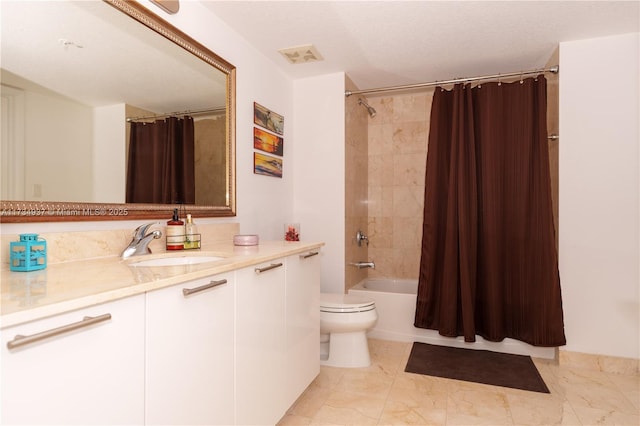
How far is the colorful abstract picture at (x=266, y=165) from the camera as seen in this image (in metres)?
2.55

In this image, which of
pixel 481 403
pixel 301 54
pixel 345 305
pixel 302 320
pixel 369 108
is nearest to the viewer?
pixel 302 320

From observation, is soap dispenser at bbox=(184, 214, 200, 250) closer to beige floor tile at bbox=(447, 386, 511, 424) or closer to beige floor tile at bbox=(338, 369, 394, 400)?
beige floor tile at bbox=(338, 369, 394, 400)

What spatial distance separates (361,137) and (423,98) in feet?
2.42

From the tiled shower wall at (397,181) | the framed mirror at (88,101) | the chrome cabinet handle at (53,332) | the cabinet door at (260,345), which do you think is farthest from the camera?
the tiled shower wall at (397,181)

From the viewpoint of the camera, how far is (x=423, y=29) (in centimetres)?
230

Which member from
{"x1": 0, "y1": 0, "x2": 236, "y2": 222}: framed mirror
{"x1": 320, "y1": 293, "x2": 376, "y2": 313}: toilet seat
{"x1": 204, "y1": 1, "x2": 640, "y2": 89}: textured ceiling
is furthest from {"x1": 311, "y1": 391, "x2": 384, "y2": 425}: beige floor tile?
{"x1": 204, "y1": 1, "x2": 640, "y2": 89}: textured ceiling

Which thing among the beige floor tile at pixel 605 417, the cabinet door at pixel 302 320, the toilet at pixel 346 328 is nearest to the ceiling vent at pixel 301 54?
the cabinet door at pixel 302 320

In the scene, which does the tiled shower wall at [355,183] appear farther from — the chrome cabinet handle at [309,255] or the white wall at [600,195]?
the white wall at [600,195]

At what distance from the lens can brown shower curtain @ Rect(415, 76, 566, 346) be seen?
2629 mm

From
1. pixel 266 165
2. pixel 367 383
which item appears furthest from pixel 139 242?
pixel 367 383

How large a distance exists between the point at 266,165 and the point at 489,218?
166 cm

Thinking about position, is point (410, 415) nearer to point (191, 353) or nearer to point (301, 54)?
point (191, 353)

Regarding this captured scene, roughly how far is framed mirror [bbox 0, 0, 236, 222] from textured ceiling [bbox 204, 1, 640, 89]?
519 mm

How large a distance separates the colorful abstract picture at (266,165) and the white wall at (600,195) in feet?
6.42
